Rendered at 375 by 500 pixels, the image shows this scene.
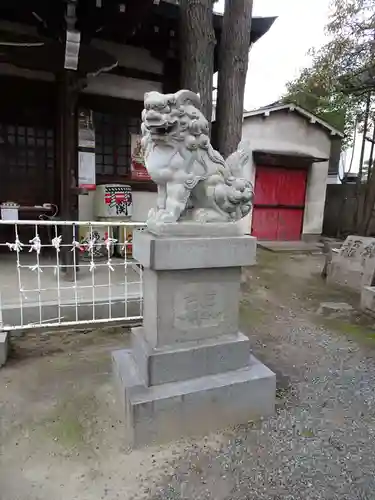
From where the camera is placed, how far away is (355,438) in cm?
222

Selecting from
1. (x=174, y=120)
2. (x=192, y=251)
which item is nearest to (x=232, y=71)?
(x=174, y=120)

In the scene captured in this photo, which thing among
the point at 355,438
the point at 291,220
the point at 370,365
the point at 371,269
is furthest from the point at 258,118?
the point at 355,438

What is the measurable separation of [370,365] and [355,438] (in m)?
1.17

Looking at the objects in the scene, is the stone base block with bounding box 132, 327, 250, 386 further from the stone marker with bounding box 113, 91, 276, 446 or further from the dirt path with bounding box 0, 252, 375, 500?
the dirt path with bounding box 0, 252, 375, 500

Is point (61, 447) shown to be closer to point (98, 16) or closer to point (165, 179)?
point (165, 179)

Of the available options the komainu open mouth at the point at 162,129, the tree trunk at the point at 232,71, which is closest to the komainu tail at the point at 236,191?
the komainu open mouth at the point at 162,129

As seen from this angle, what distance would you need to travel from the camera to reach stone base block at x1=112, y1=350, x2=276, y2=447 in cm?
211

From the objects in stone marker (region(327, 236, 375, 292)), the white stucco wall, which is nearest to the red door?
the white stucco wall

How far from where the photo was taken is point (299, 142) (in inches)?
414

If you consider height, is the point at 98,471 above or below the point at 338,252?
below

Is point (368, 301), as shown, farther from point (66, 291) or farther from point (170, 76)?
point (170, 76)

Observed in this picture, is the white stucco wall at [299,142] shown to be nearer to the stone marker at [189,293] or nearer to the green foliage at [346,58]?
the green foliage at [346,58]

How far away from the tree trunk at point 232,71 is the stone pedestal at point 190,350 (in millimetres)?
3134

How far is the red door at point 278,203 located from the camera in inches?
412
